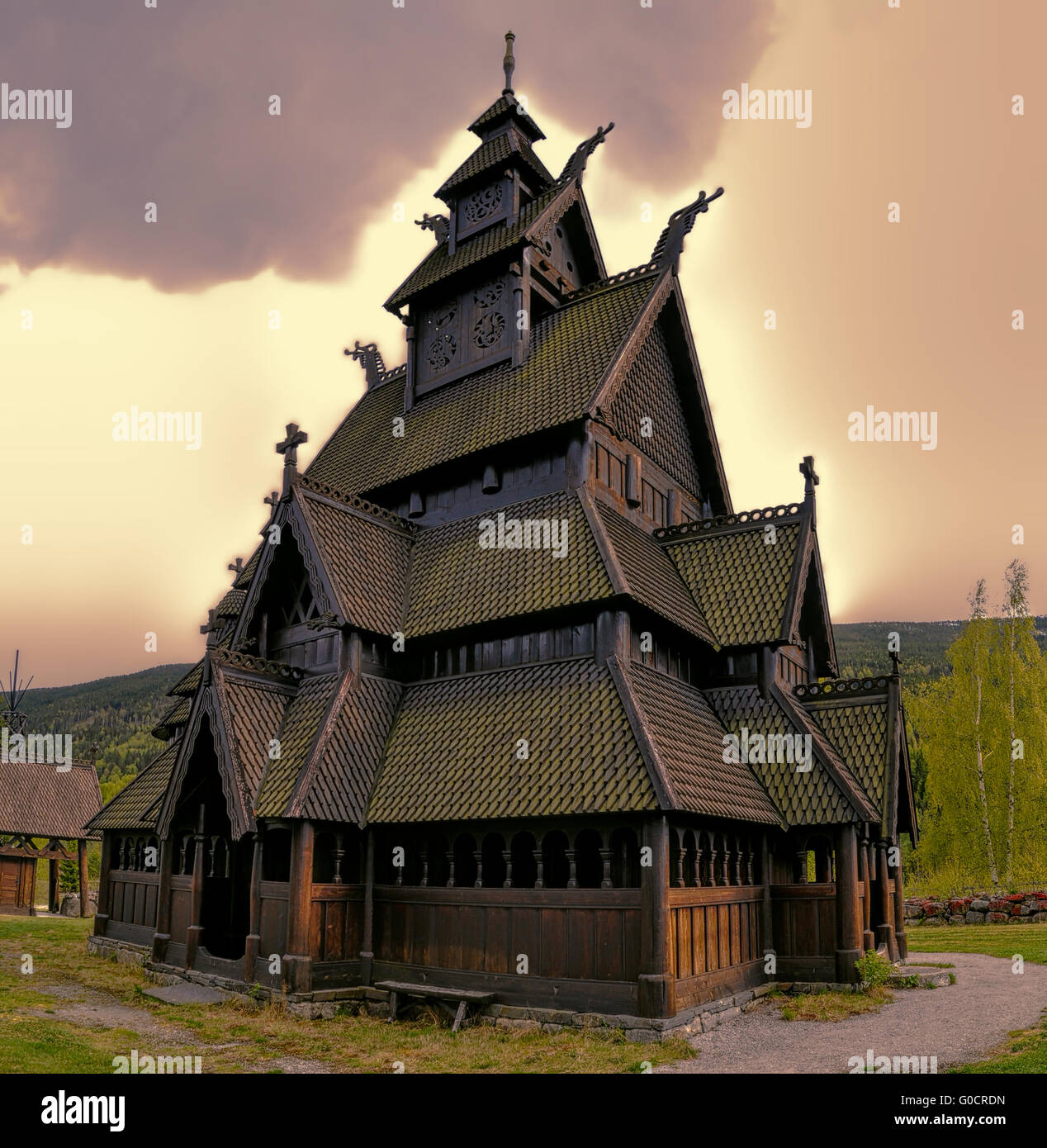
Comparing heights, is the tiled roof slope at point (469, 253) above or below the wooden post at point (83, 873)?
above

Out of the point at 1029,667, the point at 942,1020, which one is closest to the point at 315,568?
the point at 942,1020

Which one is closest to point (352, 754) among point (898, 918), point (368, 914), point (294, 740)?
point (294, 740)

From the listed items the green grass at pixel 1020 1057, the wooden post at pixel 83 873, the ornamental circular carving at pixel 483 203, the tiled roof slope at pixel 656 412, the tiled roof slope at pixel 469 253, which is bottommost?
the wooden post at pixel 83 873

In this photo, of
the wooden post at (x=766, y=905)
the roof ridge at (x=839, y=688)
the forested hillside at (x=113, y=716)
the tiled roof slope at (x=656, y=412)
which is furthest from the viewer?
the forested hillside at (x=113, y=716)

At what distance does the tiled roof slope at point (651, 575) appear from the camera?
60.6 feet

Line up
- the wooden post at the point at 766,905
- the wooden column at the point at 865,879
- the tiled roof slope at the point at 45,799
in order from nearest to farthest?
the wooden post at the point at 766,905 < the wooden column at the point at 865,879 < the tiled roof slope at the point at 45,799

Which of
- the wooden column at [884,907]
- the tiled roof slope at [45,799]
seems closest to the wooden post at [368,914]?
the wooden column at [884,907]

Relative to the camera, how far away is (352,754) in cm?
1816

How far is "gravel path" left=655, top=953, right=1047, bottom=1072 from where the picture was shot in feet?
41.0

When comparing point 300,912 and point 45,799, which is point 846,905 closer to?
point 300,912

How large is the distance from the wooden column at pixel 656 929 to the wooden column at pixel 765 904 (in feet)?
17.1

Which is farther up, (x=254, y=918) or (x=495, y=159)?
(x=495, y=159)

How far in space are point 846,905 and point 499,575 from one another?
385 inches

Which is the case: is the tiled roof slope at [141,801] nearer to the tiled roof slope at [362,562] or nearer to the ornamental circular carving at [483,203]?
the tiled roof slope at [362,562]
